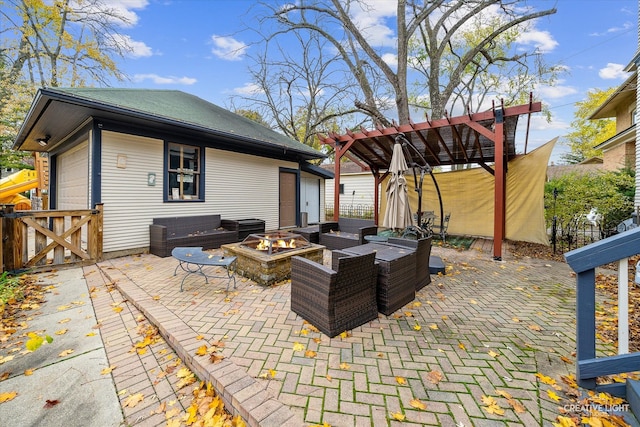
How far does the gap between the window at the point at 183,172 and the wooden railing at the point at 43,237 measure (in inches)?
70.4

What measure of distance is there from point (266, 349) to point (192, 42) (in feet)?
43.5

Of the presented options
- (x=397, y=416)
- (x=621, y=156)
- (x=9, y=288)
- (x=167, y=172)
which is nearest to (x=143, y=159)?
(x=167, y=172)

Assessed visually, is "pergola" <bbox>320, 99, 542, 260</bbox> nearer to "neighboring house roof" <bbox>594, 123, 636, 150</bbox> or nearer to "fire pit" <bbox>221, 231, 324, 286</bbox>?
"fire pit" <bbox>221, 231, 324, 286</bbox>

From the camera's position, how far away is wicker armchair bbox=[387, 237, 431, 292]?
370cm

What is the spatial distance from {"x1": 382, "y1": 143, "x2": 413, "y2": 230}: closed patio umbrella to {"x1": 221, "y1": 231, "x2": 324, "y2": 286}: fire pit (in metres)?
1.43

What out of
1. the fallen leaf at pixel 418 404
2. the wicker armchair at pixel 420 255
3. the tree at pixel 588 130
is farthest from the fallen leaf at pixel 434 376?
the tree at pixel 588 130

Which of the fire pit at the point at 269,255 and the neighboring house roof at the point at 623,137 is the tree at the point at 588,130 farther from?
the fire pit at the point at 269,255

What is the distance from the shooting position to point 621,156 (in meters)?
11.3

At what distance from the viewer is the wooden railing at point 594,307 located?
4.72 feet

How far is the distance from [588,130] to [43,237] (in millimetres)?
35911

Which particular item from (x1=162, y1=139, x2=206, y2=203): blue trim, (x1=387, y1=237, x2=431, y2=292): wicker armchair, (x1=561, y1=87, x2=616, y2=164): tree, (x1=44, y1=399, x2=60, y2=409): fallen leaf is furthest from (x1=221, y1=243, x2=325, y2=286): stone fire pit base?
(x1=561, y1=87, x2=616, y2=164): tree

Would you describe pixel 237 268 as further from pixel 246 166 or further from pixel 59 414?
pixel 246 166

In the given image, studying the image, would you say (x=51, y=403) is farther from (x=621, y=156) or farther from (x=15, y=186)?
(x=621, y=156)

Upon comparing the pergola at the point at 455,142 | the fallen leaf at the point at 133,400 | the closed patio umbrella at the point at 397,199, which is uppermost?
the pergola at the point at 455,142
